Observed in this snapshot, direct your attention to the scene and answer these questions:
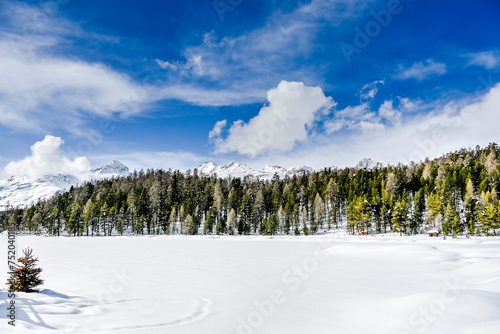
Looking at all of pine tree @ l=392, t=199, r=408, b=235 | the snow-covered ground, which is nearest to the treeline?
pine tree @ l=392, t=199, r=408, b=235

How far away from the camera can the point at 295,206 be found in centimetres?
9112

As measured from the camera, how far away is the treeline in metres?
71.7

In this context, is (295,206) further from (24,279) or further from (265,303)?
(24,279)

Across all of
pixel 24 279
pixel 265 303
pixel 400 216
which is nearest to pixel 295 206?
pixel 400 216

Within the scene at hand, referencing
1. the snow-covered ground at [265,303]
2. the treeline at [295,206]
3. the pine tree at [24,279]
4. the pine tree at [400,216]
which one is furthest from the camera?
the treeline at [295,206]

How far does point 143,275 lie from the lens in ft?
49.6

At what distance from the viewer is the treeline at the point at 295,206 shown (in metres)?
71.7

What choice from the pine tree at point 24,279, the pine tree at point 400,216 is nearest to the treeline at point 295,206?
the pine tree at point 400,216

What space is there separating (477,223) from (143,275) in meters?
77.7

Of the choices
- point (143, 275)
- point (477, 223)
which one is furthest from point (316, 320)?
point (477, 223)

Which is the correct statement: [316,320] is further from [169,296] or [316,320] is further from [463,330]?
[169,296]

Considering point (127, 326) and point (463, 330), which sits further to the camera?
point (127, 326)

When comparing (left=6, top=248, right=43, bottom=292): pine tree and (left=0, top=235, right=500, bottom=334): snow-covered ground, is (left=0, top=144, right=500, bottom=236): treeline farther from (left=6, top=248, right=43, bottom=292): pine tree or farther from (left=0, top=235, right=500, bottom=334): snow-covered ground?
(left=6, top=248, right=43, bottom=292): pine tree

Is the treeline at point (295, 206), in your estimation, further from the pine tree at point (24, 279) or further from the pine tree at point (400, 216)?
the pine tree at point (24, 279)
